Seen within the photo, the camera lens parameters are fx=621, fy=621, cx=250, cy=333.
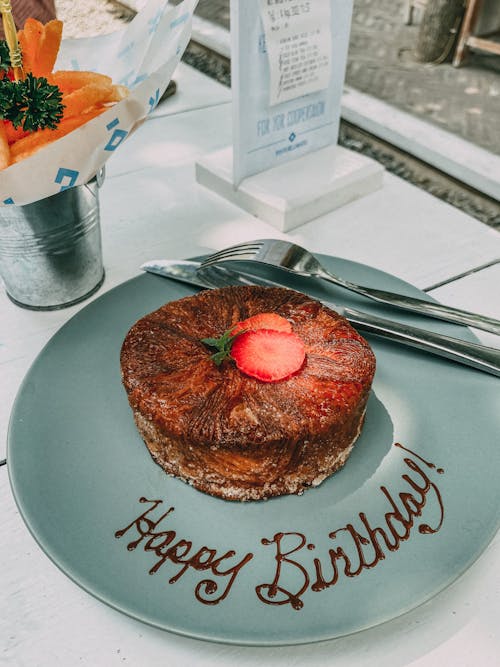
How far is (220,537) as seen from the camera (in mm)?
832

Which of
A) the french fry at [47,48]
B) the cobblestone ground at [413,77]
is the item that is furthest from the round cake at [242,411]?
the cobblestone ground at [413,77]

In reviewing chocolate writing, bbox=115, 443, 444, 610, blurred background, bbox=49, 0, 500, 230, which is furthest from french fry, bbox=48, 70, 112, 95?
blurred background, bbox=49, 0, 500, 230

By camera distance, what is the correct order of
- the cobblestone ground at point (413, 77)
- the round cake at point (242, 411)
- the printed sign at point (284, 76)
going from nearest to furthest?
the round cake at point (242, 411) < the printed sign at point (284, 76) < the cobblestone ground at point (413, 77)

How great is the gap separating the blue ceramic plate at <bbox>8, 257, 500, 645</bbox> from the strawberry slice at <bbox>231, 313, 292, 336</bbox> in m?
0.19

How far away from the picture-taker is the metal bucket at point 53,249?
114cm

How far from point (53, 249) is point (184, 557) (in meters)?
0.66

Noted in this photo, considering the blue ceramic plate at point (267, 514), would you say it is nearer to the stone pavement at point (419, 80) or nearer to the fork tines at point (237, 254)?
the fork tines at point (237, 254)

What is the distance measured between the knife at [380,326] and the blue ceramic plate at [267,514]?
27 mm

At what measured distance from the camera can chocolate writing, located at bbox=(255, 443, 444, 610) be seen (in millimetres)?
771

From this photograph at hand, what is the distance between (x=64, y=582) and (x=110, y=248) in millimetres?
861

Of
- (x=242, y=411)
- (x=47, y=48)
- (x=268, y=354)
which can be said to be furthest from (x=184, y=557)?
(x=47, y=48)

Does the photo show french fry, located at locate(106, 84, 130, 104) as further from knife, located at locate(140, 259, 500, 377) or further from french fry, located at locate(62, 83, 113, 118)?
knife, located at locate(140, 259, 500, 377)

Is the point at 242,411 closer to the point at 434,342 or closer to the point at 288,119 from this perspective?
the point at 434,342

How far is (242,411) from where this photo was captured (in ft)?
2.92
